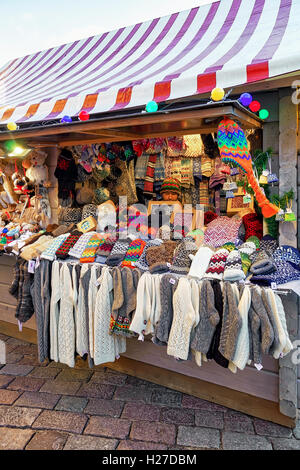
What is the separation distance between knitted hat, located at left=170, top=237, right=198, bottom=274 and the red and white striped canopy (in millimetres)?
1123

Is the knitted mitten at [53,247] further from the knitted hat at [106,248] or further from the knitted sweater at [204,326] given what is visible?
the knitted sweater at [204,326]

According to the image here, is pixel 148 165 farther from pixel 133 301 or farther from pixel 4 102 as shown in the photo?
pixel 133 301

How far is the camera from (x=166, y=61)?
3.29m

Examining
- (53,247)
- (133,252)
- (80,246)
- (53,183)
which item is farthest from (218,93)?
(53,183)

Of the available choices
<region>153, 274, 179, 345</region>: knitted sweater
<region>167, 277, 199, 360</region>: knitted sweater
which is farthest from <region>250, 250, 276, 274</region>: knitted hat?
<region>153, 274, 179, 345</region>: knitted sweater

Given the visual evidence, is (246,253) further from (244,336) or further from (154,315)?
(154,315)

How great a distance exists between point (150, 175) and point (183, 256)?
1.88 metres


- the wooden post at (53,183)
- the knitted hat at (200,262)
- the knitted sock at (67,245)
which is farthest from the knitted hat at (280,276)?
the wooden post at (53,183)

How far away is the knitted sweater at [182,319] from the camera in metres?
2.43

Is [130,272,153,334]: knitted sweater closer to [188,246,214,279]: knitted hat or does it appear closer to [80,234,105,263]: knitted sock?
[188,246,214,279]: knitted hat

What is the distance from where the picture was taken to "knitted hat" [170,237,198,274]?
8.71ft

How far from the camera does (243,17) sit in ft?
11.1
